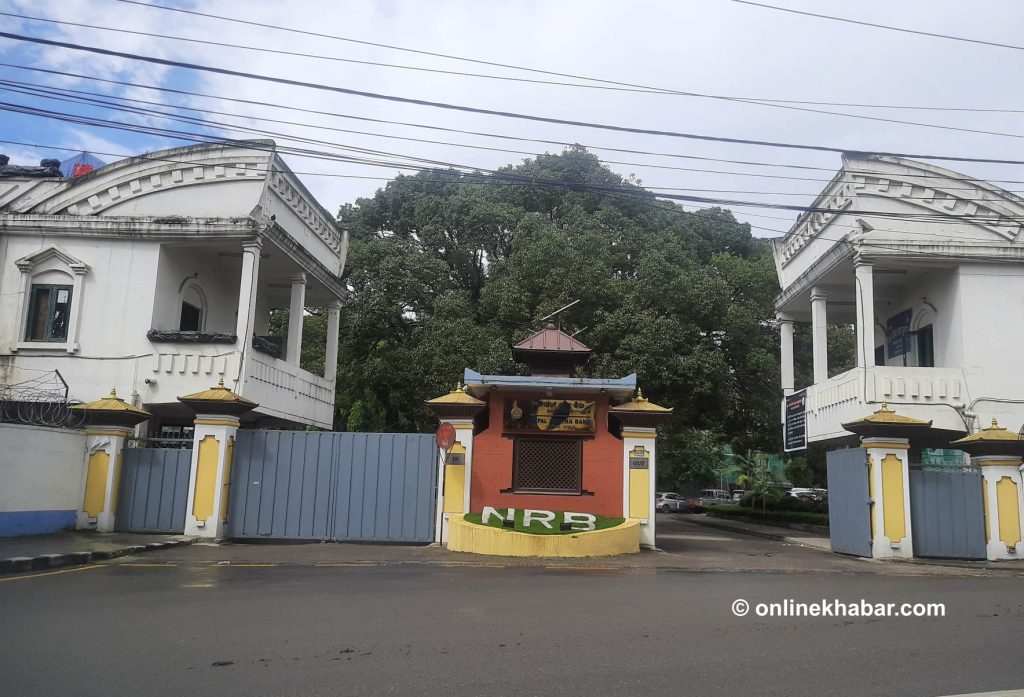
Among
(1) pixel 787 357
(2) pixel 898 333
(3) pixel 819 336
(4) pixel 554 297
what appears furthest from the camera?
(4) pixel 554 297

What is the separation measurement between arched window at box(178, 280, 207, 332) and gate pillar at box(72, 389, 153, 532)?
4274 millimetres

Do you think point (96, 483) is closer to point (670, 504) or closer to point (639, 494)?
point (639, 494)

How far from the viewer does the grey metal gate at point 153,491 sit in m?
14.3

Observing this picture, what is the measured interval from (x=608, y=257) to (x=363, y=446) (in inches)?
548

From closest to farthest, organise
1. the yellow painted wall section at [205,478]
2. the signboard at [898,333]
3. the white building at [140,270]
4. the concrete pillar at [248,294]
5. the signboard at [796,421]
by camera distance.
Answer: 1. the yellow painted wall section at [205,478]
2. the concrete pillar at [248,294]
3. the white building at [140,270]
4. the signboard at [898,333]
5. the signboard at [796,421]

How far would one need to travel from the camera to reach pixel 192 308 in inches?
752

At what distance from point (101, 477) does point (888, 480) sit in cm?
1439

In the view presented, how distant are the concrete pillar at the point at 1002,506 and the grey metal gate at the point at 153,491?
14667 mm

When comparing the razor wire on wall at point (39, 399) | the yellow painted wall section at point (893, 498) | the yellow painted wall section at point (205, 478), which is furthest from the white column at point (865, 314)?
the razor wire on wall at point (39, 399)

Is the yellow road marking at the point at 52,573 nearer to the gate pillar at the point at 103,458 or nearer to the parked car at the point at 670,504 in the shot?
the gate pillar at the point at 103,458

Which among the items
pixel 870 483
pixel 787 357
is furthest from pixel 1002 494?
pixel 787 357

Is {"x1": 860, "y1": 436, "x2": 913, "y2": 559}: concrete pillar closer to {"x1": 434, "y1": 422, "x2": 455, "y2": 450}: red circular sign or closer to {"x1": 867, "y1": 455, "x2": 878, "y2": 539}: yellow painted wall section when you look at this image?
{"x1": 867, "y1": 455, "x2": 878, "y2": 539}: yellow painted wall section

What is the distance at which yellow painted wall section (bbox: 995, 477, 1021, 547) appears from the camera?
45.9ft

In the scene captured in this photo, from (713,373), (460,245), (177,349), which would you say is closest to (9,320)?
(177,349)
